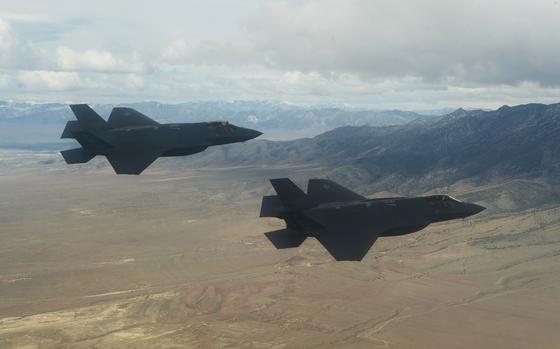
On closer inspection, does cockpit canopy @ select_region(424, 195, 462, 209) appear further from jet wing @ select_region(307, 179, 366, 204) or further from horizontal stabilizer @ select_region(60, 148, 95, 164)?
horizontal stabilizer @ select_region(60, 148, 95, 164)

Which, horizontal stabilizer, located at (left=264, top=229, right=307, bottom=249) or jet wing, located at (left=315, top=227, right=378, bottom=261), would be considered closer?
horizontal stabilizer, located at (left=264, top=229, right=307, bottom=249)

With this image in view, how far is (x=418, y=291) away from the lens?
184 metres

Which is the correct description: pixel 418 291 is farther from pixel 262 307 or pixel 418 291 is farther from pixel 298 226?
pixel 298 226

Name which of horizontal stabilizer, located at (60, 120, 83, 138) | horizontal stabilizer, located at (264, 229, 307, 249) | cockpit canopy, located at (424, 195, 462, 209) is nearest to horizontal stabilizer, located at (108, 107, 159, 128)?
horizontal stabilizer, located at (60, 120, 83, 138)

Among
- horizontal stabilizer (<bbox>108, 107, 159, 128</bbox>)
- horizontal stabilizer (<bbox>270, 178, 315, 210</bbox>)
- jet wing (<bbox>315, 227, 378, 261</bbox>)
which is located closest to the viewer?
horizontal stabilizer (<bbox>270, 178, 315, 210</bbox>)

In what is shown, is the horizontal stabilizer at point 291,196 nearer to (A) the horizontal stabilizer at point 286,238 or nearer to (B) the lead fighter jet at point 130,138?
(A) the horizontal stabilizer at point 286,238

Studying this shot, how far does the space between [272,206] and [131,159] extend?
12497 millimetres

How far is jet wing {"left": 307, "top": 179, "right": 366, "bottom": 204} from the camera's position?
48.2 m

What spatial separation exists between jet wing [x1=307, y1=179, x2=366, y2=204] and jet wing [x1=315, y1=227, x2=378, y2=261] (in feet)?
11.6

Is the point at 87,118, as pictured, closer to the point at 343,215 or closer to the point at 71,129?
the point at 71,129

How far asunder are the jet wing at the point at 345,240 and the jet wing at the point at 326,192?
3.53 m

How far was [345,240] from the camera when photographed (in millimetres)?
45594

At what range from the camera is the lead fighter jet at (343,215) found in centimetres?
4422

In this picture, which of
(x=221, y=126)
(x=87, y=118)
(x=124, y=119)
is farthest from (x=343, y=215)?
(x=87, y=118)
